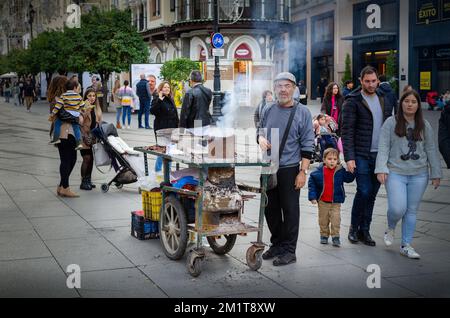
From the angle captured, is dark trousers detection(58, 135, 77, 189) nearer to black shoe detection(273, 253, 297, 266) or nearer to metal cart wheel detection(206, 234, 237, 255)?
metal cart wheel detection(206, 234, 237, 255)

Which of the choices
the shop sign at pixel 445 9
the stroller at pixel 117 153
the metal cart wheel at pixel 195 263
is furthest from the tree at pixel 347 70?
the metal cart wheel at pixel 195 263

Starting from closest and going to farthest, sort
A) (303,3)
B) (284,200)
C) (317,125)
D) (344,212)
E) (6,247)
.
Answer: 1. (284,200)
2. (6,247)
3. (344,212)
4. (317,125)
5. (303,3)

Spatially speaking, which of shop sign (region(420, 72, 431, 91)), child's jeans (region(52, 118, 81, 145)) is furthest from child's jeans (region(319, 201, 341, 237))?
shop sign (region(420, 72, 431, 91))

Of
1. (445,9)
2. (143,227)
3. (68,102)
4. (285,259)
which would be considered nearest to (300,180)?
(285,259)

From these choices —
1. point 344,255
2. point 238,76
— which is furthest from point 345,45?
point 344,255

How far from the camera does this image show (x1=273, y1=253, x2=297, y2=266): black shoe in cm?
584

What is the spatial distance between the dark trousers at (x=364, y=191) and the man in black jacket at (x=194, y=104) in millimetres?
3118

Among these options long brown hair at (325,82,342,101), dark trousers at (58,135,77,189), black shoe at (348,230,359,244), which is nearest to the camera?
black shoe at (348,230,359,244)

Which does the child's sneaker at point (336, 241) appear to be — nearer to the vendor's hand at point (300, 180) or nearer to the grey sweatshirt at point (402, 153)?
the grey sweatshirt at point (402, 153)

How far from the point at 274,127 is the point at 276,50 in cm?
3374

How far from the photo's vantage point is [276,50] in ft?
128

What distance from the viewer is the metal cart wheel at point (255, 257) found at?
18.5ft

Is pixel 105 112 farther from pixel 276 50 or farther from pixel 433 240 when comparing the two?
pixel 433 240

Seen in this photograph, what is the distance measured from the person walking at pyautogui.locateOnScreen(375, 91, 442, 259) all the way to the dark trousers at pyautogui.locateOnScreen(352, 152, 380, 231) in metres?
0.30
